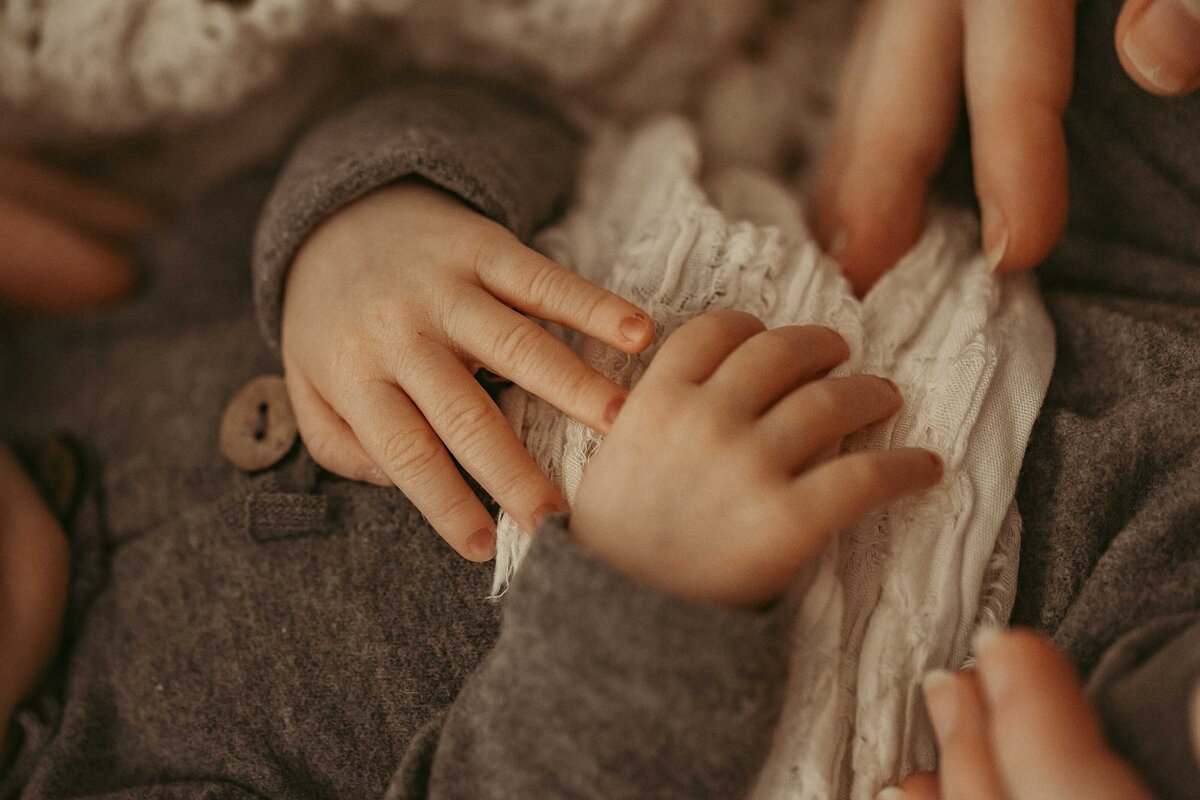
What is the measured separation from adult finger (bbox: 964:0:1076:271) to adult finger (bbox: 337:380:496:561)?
43 cm

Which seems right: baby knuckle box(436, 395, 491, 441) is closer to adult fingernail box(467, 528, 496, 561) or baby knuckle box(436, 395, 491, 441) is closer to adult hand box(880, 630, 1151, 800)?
adult fingernail box(467, 528, 496, 561)

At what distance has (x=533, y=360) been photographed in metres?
0.56

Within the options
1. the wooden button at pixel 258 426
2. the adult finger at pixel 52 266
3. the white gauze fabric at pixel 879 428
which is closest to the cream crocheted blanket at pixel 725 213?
the white gauze fabric at pixel 879 428

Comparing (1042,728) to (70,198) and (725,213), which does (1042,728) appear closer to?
(725,213)

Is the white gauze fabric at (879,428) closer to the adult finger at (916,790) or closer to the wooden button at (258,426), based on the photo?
the adult finger at (916,790)

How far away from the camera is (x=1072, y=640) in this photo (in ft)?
1.70

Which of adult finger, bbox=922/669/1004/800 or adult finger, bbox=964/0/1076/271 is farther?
adult finger, bbox=964/0/1076/271

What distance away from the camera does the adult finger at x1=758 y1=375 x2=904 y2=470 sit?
0.51 metres

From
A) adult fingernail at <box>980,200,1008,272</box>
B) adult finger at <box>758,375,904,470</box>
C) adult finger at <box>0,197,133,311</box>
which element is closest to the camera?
adult finger at <box>758,375,904,470</box>

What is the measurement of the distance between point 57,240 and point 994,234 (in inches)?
35.4

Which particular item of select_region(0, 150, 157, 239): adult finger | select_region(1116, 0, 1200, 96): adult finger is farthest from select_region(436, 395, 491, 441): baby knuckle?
select_region(0, 150, 157, 239): adult finger

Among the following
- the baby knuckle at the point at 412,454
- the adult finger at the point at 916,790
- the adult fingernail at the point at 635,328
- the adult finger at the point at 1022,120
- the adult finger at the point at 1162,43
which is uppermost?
the adult finger at the point at 1162,43

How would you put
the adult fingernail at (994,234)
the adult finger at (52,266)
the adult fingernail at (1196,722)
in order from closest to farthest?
the adult fingernail at (1196,722), the adult fingernail at (994,234), the adult finger at (52,266)

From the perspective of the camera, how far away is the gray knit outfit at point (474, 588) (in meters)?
0.47
